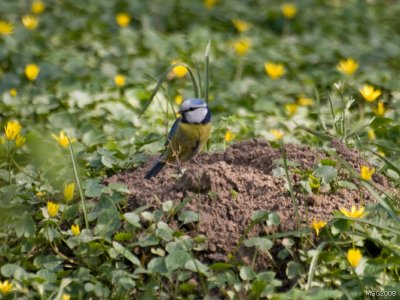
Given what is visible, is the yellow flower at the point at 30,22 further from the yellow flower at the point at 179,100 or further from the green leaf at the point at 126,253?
the green leaf at the point at 126,253

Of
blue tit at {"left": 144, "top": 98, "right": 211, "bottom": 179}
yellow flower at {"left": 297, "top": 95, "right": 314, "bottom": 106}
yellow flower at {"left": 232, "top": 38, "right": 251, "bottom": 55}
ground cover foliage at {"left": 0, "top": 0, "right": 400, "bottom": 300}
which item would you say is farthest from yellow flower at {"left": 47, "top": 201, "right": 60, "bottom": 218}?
yellow flower at {"left": 232, "top": 38, "right": 251, "bottom": 55}

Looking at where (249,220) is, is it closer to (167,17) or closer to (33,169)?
(33,169)

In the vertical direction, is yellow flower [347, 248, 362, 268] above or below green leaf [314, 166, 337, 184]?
above

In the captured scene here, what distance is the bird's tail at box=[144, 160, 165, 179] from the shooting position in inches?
179

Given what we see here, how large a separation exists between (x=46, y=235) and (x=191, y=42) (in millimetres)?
4174

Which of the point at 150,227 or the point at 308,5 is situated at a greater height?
the point at 150,227

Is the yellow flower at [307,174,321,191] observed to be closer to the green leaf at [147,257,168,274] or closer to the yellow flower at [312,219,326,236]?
the yellow flower at [312,219,326,236]

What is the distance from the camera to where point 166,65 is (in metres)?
7.25

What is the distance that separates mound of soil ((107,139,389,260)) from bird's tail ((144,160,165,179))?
0.09 feet

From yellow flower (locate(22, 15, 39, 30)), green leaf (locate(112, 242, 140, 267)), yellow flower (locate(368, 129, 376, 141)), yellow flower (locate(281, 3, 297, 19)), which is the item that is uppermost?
green leaf (locate(112, 242, 140, 267))

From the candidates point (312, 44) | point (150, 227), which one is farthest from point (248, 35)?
point (150, 227)

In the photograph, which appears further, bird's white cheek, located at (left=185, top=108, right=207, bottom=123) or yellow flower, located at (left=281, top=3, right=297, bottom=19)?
yellow flower, located at (left=281, top=3, right=297, bottom=19)

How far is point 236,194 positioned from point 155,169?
0.59m

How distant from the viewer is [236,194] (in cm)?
418
